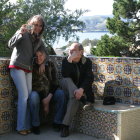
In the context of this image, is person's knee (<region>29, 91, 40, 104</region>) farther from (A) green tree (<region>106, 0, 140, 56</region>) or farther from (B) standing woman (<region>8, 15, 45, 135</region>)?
(A) green tree (<region>106, 0, 140, 56</region>)

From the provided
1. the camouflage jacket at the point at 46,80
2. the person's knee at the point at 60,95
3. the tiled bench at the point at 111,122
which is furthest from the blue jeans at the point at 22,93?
the tiled bench at the point at 111,122

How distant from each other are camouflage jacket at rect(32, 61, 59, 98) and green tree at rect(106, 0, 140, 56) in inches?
371

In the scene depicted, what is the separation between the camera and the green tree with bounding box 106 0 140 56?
1384cm

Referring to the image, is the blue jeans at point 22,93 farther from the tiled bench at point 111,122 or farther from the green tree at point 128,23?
the green tree at point 128,23

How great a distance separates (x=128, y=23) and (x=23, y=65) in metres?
10.6

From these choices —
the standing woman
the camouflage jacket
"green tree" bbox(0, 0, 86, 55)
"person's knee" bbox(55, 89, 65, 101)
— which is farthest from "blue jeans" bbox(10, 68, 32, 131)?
"green tree" bbox(0, 0, 86, 55)

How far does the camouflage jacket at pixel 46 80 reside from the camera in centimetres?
456

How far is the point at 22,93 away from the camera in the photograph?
438cm

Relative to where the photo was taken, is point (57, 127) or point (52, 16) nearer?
point (57, 127)

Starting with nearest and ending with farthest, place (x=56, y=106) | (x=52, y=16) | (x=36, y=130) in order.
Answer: (x=36, y=130)
(x=56, y=106)
(x=52, y=16)

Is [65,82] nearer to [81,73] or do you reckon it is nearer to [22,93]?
[81,73]

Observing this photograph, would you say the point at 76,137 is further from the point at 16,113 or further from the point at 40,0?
the point at 40,0

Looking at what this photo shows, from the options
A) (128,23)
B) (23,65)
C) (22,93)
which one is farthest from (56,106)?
(128,23)

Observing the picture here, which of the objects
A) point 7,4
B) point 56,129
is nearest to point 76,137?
point 56,129
